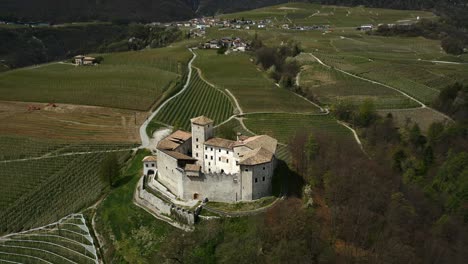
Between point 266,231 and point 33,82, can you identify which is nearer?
point 266,231

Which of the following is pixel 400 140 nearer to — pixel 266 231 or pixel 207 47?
pixel 266 231

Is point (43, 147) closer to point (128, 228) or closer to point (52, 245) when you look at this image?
point (52, 245)

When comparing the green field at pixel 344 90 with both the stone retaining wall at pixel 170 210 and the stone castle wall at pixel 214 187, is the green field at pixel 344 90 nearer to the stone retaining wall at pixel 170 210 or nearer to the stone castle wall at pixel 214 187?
the stone castle wall at pixel 214 187

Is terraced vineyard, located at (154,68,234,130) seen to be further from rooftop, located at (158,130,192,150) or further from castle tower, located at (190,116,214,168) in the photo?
castle tower, located at (190,116,214,168)

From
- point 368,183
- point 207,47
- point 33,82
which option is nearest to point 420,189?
point 368,183

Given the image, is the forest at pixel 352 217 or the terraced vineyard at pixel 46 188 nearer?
the forest at pixel 352 217

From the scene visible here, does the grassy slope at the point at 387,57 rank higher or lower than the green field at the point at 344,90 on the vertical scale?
higher

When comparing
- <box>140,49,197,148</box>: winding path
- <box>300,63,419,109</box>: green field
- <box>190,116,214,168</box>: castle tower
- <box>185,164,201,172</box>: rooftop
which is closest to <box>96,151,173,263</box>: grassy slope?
<box>185,164,201,172</box>: rooftop

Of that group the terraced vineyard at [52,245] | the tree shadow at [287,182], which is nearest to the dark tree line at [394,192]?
A: the tree shadow at [287,182]
